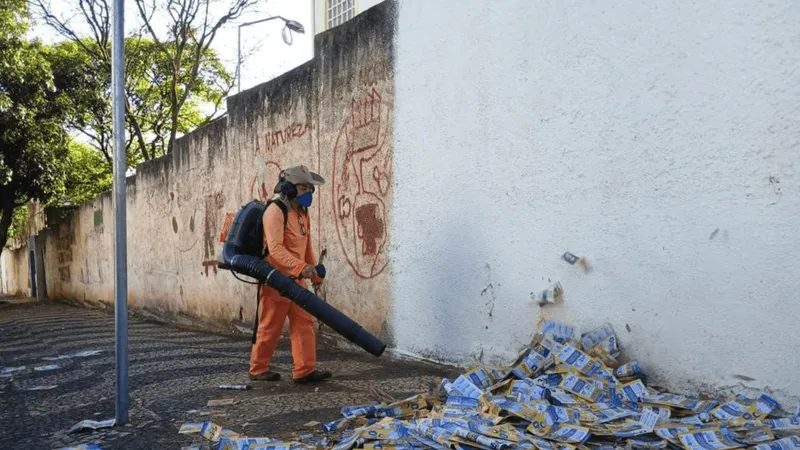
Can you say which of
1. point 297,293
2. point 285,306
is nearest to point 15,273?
point 285,306

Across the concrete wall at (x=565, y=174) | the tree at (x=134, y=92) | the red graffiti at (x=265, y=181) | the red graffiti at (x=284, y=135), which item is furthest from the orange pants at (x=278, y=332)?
the tree at (x=134, y=92)

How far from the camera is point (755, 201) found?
3.25 meters

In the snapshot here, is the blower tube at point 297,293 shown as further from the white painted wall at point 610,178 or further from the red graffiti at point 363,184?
the red graffiti at point 363,184

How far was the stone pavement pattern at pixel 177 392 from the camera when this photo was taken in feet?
12.3

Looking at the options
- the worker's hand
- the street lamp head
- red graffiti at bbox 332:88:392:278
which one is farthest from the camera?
the street lamp head

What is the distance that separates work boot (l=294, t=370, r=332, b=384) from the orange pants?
23mm

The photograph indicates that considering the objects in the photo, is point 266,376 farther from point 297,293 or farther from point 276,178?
point 276,178

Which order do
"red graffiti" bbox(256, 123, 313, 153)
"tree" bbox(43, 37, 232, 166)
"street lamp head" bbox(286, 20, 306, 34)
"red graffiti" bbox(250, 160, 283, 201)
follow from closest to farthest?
"red graffiti" bbox(256, 123, 313, 153) → "red graffiti" bbox(250, 160, 283, 201) → "street lamp head" bbox(286, 20, 306, 34) → "tree" bbox(43, 37, 232, 166)

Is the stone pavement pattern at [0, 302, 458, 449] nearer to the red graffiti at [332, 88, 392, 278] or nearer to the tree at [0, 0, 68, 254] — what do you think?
the red graffiti at [332, 88, 392, 278]

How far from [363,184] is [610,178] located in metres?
2.61

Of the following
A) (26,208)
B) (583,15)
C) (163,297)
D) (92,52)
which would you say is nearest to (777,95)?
(583,15)

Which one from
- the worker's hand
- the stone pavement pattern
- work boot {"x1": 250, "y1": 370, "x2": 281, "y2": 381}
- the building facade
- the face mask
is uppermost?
the building facade

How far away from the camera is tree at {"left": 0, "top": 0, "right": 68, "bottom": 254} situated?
1524 centimetres

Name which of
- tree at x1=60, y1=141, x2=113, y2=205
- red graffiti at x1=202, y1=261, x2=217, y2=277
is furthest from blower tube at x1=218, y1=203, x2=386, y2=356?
tree at x1=60, y1=141, x2=113, y2=205
